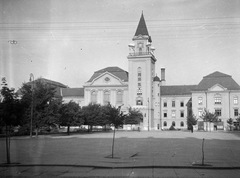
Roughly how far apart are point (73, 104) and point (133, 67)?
4035 centimetres

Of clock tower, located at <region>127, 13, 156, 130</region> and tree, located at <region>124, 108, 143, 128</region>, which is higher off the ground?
clock tower, located at <region>127, 13, 156, 130</region>

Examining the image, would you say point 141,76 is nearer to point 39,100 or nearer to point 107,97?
point 107,97

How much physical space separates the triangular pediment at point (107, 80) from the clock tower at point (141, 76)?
5.30 m

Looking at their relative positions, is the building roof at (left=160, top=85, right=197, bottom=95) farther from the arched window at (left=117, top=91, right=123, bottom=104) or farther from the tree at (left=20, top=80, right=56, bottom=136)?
the tree at (left=20, top=80, right=56, bottom=136)

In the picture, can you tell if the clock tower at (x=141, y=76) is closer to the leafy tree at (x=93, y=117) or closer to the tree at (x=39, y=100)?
the leafy tree at (x=93, y=117)

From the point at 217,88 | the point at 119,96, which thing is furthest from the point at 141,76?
the point at 217,88

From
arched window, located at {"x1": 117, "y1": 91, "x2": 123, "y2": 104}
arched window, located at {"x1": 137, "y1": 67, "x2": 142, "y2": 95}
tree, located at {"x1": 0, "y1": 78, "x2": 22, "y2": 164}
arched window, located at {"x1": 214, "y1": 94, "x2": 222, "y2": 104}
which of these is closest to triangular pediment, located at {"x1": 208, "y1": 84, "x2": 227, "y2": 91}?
arched window, located at {"x1": 214, "y1": 94, "x2": 222, "y2": 104}

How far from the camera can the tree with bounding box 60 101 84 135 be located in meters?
44.0

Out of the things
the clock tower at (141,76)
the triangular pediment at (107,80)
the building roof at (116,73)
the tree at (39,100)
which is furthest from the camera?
the building roof at (116,73)

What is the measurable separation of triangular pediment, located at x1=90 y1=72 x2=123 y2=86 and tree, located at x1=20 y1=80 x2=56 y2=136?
1997 inches

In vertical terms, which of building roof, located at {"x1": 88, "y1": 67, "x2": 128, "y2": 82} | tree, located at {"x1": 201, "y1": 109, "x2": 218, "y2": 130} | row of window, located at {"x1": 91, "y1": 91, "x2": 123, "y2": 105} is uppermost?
building roof, located at {"x1": 88, "y1": 67, "x2": 128, "y2": 82}

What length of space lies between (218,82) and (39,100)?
54.1 meters

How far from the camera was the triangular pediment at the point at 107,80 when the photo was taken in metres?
89.5

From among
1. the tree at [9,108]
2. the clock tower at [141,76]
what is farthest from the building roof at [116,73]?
the tree at [9,108]
